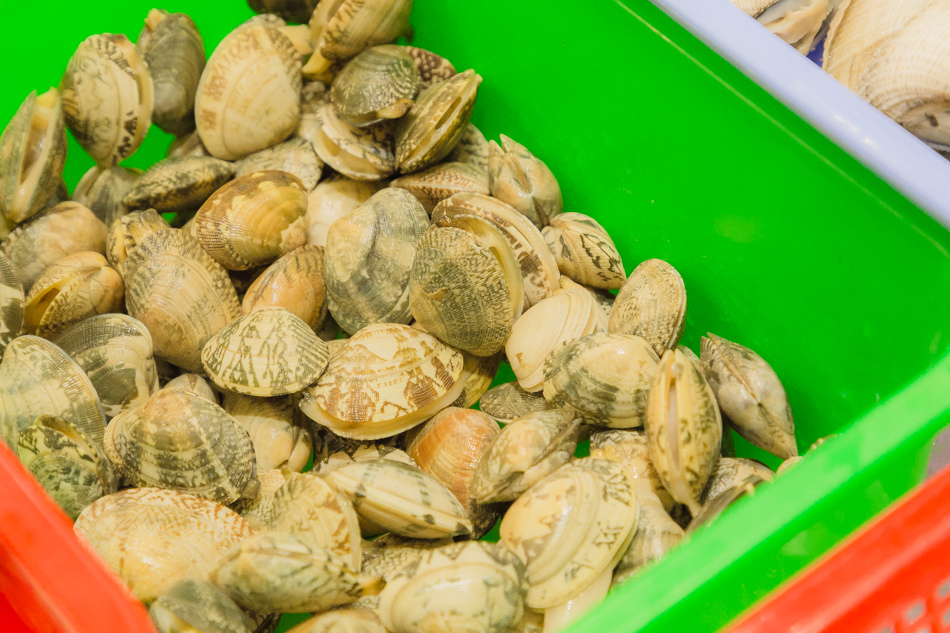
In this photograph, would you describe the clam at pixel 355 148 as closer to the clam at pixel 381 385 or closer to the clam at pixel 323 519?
the clam at pixel 381 385

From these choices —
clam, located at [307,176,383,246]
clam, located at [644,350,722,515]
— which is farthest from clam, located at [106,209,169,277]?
clam, located at [644,350,722,515]

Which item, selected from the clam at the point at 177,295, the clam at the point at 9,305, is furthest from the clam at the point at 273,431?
the clam at the point at 9,305

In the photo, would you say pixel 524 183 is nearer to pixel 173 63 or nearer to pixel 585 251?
pixel 585 251

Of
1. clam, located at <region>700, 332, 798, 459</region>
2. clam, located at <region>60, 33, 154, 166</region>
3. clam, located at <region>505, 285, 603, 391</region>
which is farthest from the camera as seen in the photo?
clam, located at <region>60, 33, 154, 166</region>

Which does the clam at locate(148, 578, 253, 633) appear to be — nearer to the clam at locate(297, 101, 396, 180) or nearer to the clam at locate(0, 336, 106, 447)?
the clam at locate(0, 336, 106, 447)

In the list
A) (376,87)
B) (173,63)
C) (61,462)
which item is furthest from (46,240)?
(376,87)

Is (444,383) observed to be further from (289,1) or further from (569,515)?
(289,1)
